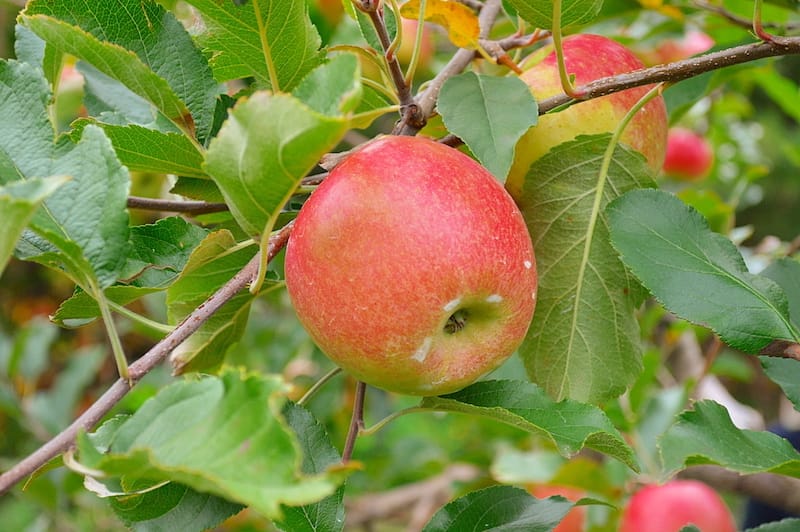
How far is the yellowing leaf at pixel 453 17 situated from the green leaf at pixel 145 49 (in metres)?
0.17

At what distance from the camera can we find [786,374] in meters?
0.69

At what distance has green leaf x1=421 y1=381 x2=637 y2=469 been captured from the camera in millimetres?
549

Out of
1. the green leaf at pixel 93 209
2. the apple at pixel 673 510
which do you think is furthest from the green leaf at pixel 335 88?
the apple at pixel 673 510

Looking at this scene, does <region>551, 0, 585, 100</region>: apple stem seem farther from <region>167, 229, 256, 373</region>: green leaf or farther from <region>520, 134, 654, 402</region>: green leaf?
<region>167, 229, 256, 373</region>: green leaf

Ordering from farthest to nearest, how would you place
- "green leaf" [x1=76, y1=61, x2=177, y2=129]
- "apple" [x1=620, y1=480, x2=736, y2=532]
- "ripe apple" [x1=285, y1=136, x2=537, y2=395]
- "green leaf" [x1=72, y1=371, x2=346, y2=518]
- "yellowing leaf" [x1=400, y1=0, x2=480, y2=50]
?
"apple" [x1=620, y1=480, x2=736, y2=532] < "green leaf" [x1=76, y1=61, x2=177, y2=129] < "yellowing leaf" [x1=400, y1=0, x2=480, y2=50] < "ripe apple" [x1=285, y1=136, x2=537, y2=395] < "green leaf" [x1=72, y1=371, x2=346, y2=518]

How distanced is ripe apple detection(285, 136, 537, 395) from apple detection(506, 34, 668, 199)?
15 centimetres

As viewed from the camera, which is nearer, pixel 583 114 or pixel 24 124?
pixel 24 124

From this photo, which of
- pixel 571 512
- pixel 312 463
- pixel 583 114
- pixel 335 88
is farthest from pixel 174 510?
pixel 571 512

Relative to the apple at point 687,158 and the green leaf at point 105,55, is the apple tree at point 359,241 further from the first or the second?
the apple at point 687,158

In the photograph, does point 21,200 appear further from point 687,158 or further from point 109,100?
point 687,158

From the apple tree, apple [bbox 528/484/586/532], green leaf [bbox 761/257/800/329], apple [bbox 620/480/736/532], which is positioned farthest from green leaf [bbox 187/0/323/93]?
apple [bbox 528/484/586/532]

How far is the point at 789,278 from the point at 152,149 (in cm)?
55

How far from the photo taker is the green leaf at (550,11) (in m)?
0.63

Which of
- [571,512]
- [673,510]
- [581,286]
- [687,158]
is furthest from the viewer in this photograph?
[687,158]
